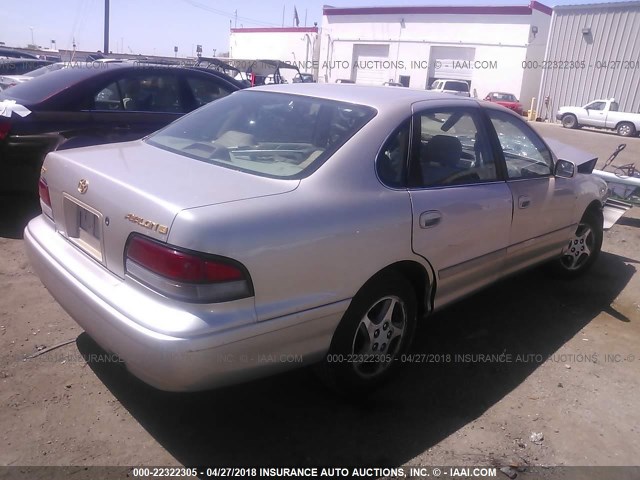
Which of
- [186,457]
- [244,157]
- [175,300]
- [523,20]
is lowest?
[186,457]

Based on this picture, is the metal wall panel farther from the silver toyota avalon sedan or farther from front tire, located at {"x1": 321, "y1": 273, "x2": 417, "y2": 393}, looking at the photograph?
front tire, located at {"x1": 321, "y1": 273, "x2": 417, "y2": 393}

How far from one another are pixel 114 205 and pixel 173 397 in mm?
1138

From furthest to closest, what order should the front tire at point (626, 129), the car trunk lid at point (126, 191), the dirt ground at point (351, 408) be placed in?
the front tire at point (626, 129) < the dirt ground at point (351, 408) < the car trunk lid at point (126, 191)

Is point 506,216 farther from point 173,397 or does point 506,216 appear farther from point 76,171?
point 76,171

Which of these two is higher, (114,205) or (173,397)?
(114,205)

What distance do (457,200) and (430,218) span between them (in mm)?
301

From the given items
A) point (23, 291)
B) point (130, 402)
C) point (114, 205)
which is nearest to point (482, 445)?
point (130, 402)

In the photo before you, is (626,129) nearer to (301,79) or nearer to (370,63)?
(301,79)

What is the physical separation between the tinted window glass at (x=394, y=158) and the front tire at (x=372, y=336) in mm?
502

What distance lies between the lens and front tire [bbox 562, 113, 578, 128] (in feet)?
84.5

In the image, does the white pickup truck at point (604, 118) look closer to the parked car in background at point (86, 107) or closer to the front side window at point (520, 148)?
the parked car in background at point (86, 107)

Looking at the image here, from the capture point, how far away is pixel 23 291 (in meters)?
4.04

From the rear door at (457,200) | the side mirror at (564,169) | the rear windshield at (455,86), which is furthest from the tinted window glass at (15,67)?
the rear windshield at (455,86)

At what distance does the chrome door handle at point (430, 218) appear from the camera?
292 centimetres
